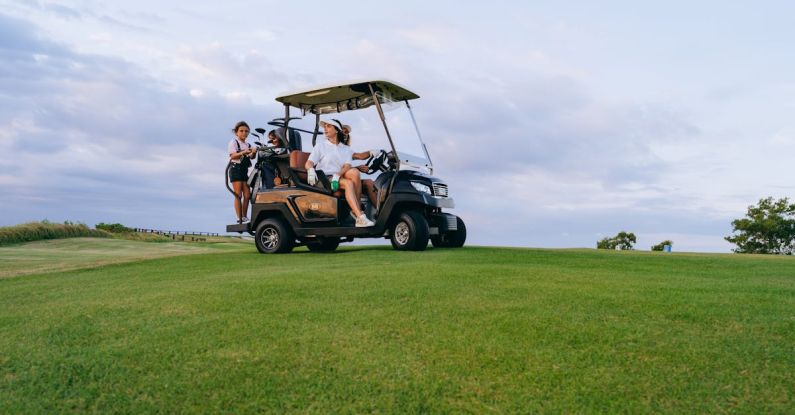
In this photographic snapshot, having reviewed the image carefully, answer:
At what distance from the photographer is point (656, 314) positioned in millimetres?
6113

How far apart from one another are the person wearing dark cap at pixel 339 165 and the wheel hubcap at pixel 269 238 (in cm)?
165

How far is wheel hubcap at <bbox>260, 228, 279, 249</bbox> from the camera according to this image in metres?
13.7

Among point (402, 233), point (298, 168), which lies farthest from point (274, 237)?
point (402, 233)

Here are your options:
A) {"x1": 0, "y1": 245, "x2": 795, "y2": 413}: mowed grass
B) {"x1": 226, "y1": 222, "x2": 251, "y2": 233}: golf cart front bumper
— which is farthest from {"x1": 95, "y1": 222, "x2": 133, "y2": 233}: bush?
{"x1": 0, "y1": 245, "x2": 795, "y2": 413}: mowed grass

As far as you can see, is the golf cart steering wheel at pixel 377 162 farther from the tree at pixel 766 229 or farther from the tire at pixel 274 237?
the tree at pixel 766 229

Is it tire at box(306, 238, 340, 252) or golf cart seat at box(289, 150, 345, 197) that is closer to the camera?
golf cart seat at box(289, 150, 345, 197)

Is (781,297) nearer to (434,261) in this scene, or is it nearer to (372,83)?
(434,261)

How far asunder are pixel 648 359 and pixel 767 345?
1236 mm

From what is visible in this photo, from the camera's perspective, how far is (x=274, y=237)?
13758 millimetres

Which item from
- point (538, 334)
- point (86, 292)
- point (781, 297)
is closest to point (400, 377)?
point (538, 334)

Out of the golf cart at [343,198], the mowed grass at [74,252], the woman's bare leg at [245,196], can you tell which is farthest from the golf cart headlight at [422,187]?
the mowed grass at [74,252]

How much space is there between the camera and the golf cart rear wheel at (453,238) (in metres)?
13.7

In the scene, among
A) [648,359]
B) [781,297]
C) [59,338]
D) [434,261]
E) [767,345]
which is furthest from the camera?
[434,261]

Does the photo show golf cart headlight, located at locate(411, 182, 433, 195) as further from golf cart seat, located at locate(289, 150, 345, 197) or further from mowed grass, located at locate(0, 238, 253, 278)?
mowed grass, located at locate(0, 238, 253, 278)
